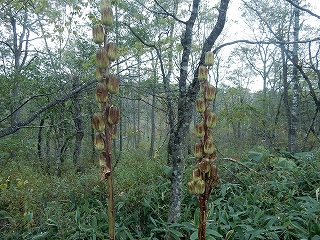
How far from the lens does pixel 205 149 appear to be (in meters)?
1.07

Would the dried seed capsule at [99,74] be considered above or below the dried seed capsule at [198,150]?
above

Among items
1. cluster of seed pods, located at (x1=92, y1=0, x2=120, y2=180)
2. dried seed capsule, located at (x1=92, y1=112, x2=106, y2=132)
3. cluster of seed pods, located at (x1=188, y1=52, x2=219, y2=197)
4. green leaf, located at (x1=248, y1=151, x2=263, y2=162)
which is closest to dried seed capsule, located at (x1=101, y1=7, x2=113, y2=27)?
cluster of seed pods, located at (x1=92, y1=0, x2=120, y2=180)

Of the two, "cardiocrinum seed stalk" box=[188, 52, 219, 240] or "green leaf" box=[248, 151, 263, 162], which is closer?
"cardiocrinum seed stalk" box=[188, 52, 219, 240]

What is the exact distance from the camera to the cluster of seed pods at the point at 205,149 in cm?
101

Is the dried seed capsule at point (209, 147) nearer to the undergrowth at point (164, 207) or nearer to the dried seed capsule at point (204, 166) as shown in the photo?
the dried seed capsule at point (204, 166)

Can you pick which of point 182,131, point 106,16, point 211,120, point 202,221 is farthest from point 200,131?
point 182,131

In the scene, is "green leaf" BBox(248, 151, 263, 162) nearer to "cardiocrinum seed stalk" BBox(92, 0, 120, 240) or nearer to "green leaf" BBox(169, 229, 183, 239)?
"green leaf" BBox(169, 229, 183, 239)

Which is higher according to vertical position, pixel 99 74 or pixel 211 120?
pixel 99 74

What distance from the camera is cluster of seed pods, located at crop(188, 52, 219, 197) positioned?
101 centimetres

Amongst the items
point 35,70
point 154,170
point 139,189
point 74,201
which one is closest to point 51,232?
point 74,201

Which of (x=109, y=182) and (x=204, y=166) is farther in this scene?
(x=204, y=166)

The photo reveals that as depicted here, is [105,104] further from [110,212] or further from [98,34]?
[110,212]

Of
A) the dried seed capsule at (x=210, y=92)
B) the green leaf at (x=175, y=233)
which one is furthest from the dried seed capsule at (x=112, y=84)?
the green leaf at (x=175, y=233)

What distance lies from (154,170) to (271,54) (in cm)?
1476
